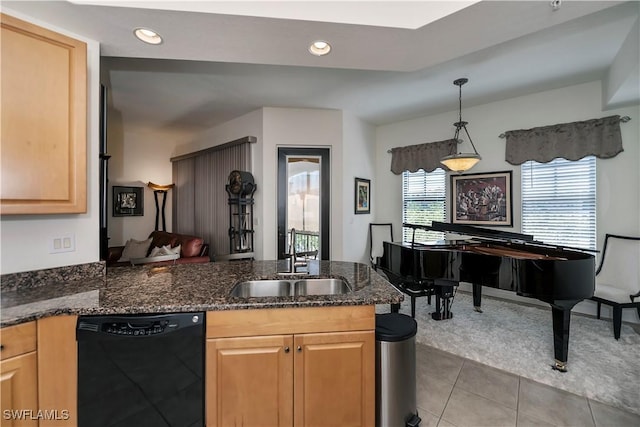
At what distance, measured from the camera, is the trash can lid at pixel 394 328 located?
1521 millimetres

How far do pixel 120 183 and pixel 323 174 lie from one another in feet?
13.6

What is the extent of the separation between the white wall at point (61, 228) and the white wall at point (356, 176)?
3167mm

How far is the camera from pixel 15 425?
124cm

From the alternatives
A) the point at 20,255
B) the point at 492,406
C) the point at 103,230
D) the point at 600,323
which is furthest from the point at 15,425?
the point at 600,323

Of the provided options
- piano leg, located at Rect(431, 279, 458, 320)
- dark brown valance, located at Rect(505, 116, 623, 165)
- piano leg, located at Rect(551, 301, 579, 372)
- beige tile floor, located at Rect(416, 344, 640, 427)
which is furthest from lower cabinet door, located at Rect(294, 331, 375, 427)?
dark brown valance, located at Rect(505, 116, 623, 165)

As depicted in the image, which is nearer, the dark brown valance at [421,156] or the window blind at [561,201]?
the window blind at [561,201]

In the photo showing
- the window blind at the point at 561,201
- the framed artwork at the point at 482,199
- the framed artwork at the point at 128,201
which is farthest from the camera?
the framed artwork at the point at 128,201

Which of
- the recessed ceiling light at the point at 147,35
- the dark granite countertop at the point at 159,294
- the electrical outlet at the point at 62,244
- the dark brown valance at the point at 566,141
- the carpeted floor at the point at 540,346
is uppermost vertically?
the recessed ceiling light at the point at 147,35

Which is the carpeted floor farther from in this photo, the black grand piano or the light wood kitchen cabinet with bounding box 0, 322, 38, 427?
the light wood kitchen cabinet with bounding box 0, 322, 38, 427

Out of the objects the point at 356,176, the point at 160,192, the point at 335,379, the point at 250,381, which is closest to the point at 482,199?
the point at 356,176

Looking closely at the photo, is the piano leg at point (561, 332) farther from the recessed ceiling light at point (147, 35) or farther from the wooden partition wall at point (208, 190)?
the wooden partition wall at point (208, 190)

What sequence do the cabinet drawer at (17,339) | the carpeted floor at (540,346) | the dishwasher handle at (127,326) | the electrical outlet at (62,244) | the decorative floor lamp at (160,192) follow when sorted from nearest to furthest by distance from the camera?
1. the cabinet drawer at (17,339)
2. the dishwasher handle at (127,326)
3. the electrical outlet at (62,244)
4. the carpeted floor at (540,346)
5. the decorative floor lamp at (160,192)

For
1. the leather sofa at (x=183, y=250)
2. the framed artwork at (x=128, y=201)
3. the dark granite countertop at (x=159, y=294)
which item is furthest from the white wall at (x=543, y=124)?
the framed artwork at (x=128, y=201)

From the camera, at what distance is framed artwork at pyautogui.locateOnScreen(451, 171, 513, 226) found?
161 inches
